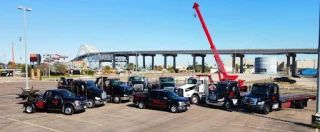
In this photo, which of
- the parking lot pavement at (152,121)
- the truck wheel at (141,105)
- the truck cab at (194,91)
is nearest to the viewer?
the parking lot pavement at (152,121)

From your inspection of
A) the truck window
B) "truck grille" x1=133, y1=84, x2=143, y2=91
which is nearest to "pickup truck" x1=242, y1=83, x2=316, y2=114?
the truck window

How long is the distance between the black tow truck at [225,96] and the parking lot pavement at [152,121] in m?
1.03

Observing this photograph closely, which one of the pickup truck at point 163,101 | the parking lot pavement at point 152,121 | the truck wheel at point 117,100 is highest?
the pickup truck at point 163,101

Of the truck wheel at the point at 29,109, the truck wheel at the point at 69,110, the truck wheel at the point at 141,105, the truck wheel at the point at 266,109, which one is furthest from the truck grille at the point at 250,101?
the truck wheel at the point at 29,109

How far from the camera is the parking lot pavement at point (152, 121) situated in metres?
13.7

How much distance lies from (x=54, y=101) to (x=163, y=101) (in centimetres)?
737

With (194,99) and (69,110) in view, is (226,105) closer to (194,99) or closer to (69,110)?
(194,99)

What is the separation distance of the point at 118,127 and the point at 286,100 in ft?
41.5

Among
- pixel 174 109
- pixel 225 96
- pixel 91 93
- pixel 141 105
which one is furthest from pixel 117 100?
pixel 225 96

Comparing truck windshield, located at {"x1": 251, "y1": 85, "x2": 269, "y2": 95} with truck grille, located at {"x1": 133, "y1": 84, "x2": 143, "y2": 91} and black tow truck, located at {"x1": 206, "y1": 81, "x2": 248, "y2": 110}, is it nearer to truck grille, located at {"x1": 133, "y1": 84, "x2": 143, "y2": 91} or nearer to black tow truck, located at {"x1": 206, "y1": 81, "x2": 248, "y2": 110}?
black tow truck, located at {"x1": 206, "y1": 81, "x2": 248, "y2": 110}

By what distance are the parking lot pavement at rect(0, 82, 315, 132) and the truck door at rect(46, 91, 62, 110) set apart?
480 millimetres

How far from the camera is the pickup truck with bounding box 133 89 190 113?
18.4 m

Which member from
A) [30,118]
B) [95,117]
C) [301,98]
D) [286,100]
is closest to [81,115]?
[95,117]

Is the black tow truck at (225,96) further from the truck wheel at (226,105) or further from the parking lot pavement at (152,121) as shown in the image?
the parking lot pavement at (152,121)
